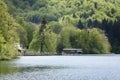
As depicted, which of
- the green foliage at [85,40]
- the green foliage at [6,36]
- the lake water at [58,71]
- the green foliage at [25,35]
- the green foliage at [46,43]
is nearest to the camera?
the lake water at [58,71]

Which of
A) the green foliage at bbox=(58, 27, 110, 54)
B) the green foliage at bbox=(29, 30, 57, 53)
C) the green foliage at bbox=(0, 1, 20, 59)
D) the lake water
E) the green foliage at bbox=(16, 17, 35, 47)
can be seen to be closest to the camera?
the lake water

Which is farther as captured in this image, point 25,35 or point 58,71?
point 25,35

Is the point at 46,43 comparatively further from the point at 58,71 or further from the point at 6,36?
the point at 58,71

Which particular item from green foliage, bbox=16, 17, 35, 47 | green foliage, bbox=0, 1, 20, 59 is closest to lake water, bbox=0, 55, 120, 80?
green foliage, bbox=0, 1, 20, 59

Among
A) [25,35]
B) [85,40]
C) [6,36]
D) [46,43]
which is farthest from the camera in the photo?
[85,40]

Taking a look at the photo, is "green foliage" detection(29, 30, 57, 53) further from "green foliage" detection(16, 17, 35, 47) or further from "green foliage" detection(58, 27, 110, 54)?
"green foliage" detection(58, 27, 110, 54)

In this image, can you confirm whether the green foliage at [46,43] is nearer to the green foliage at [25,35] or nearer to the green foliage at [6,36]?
the green foliage at [25,35]

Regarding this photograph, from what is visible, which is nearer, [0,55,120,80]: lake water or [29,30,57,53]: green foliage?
[0,55,120,80]: lake water

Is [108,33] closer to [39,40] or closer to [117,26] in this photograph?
[117,26]

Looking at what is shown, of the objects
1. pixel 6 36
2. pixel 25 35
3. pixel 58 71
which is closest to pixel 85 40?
pixel 25 35

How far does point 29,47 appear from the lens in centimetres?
14750

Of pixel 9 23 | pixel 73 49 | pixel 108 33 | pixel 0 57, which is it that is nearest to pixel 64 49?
pixel 73 49

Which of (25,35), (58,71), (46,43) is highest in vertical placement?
(58,71)

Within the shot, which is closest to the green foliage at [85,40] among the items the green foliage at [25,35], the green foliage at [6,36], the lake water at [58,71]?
the green foliage at [25,35]
